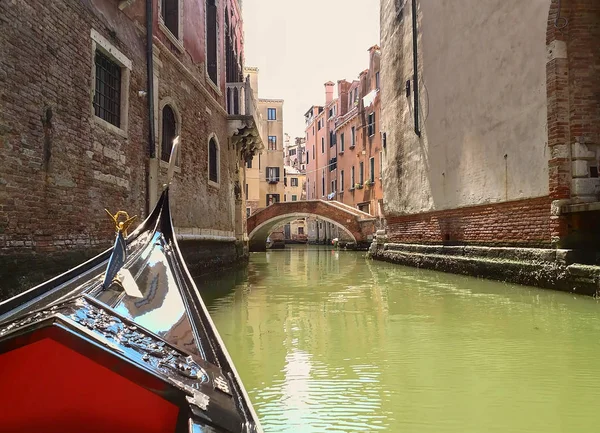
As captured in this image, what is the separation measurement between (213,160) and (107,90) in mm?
3689

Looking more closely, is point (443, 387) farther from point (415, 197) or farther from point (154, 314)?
point (415, 197)

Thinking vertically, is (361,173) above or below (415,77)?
below

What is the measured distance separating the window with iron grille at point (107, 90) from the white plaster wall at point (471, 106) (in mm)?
4460

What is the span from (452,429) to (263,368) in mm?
1140

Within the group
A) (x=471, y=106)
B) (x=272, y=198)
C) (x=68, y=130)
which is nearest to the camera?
(x=68, y=130)

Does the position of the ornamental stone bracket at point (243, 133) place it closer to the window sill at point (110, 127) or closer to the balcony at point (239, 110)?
the balcony at point (239, 110)

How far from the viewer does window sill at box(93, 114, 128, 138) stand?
4375 millimetres

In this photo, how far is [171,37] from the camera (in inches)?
248

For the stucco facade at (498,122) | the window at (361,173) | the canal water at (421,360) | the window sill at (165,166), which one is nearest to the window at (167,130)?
the window sill at (165,166)

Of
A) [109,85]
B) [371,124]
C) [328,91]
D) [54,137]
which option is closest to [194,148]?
[109,85]

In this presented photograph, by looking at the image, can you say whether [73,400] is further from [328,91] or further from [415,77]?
[328,91]

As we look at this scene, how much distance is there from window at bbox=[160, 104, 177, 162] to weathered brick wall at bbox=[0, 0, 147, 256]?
132 cm

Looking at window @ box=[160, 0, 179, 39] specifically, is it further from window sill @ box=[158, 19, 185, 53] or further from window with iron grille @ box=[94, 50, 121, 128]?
window with iron grille @ box=[94, 50, 121, 128]

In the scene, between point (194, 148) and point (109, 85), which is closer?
point (109, 85)
